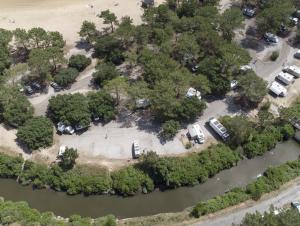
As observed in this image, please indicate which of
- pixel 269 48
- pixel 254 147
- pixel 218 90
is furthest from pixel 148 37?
pixel 254 147

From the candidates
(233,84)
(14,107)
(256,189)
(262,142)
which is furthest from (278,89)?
(14,107)

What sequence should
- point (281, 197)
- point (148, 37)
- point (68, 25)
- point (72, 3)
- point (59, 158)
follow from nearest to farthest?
point (281, 197), point (59, 158), point (148, 37), point (68, 25), point (72, 3)

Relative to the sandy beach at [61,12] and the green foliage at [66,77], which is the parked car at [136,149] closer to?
the green foliage at [66,77]

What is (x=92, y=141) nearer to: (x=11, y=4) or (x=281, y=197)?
(x=281, y=197)

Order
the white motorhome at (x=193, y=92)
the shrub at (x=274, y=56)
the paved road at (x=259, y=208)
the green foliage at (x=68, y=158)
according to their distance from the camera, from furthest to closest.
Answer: the shrub at (x=274, y=56) < the white motorhome at (x=193, y=92) < the green foliage at (x=68, y=158) < the paved road at (x=259, y=208)

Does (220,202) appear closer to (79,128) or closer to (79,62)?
(79,128)

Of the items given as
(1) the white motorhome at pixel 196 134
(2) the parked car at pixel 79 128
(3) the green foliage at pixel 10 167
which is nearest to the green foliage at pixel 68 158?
(2) the parked car at pixel 79 128

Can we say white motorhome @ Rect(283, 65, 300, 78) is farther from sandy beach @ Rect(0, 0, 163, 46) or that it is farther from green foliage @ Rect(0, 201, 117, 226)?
green foliage @ Rect(0, 201, 117, 226)
